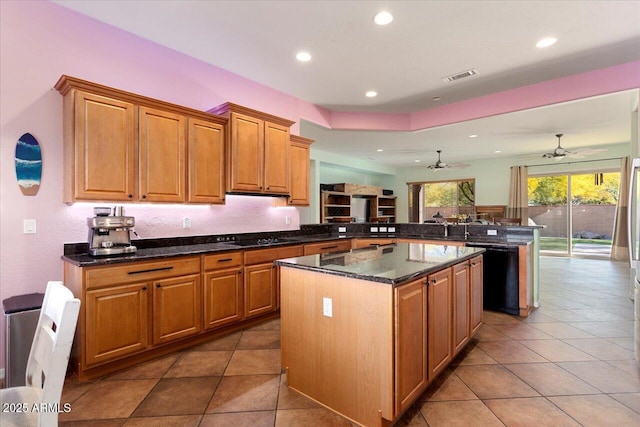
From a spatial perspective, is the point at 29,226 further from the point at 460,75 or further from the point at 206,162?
the point at 460,75

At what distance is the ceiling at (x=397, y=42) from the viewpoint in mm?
2654

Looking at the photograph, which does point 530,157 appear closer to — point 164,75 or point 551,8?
point 551,8

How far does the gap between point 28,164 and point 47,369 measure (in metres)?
2.23

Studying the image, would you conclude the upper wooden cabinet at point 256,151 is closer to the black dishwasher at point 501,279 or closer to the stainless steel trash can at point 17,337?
the stainless steel trash can at point 17,337

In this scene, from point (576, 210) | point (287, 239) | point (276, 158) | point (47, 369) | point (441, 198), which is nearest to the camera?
point (47, 369)

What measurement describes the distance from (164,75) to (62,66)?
34.1 inches

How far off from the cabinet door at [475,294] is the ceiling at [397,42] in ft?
7.24

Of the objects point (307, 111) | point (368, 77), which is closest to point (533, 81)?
point (368, 77)

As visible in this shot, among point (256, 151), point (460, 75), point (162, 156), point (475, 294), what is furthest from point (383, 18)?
point (475, 294)

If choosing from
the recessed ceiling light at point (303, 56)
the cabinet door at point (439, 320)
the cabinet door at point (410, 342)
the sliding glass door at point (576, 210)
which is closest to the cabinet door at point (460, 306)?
the cabinet door at point (439, 320)

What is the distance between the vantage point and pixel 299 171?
4.55m

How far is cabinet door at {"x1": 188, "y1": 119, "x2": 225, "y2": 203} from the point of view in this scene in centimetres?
324

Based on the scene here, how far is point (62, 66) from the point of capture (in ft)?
8.73

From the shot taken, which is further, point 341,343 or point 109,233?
point 109,233
